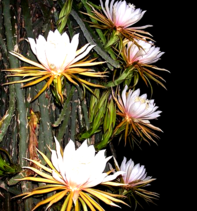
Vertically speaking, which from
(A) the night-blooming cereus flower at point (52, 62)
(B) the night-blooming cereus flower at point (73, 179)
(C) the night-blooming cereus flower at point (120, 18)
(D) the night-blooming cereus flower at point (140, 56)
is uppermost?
(C) the night-blooming cereus flower at point (120, 18)

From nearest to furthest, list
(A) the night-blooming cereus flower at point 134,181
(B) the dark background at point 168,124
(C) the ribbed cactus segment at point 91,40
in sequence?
(C) the ribbed cactus segment at point 91,40
(A) the night-blooming cereus flower at point 134,181
(B) the dark background at point 168,124

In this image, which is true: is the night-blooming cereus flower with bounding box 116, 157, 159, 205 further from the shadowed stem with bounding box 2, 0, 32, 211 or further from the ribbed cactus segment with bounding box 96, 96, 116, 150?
the shadowed stem with bounding box 2, 0, 32, 211

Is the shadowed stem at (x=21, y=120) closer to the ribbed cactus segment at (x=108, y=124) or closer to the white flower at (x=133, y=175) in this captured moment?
the ribbed cactus segment at (x=108, y=124)

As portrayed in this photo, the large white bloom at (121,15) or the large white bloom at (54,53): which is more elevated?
the large white bloom at (121,15)

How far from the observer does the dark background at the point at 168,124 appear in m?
1.62

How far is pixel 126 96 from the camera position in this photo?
71cm

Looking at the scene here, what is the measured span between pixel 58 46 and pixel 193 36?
128 centimetres

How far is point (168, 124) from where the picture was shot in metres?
1.65

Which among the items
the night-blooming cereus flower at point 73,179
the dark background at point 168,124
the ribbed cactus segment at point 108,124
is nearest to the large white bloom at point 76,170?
the night-blooming cereus flower at point 73,179

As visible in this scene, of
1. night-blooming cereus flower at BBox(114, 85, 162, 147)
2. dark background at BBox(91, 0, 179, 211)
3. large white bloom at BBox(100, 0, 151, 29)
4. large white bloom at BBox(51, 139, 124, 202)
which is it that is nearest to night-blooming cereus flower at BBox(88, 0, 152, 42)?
large white bloom at BBox(100, 0, 151, 29)

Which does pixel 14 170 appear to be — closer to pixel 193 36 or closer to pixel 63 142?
pixel 63 142

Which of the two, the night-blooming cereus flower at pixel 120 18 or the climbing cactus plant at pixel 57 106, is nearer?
the climbing cactus plant at pixel 57 106

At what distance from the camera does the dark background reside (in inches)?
63.6

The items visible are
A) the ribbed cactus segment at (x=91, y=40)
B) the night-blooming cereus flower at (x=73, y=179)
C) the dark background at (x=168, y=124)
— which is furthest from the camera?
the dark background at (x=168, y=124)
